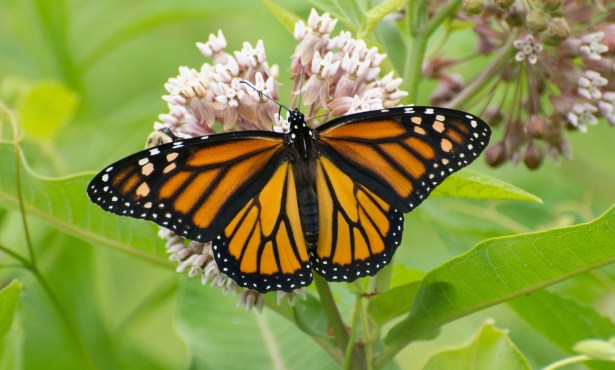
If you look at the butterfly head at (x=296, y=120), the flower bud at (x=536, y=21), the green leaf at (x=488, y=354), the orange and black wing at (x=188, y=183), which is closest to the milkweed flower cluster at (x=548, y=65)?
the flower bud at (x=536, y=21)

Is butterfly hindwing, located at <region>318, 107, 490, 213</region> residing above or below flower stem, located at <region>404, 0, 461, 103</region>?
below

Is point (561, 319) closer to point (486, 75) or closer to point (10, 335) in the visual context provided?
point (486, 75)

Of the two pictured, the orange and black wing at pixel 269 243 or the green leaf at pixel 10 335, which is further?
the green leaf at pixel 10 335

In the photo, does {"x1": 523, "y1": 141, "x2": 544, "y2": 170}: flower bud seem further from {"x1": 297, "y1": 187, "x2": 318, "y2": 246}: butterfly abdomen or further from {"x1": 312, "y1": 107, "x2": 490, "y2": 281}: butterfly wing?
{"x1": 297, "y1": 187, "x2": 318, "y2": 246}: butterfly abdomen

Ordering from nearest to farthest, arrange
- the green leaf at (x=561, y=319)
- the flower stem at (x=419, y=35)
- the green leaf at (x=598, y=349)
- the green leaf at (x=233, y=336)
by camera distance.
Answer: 1. the green leaf at (x=598, y=349)
2. the flower stem at (x=419, y=35)
3. the green leaf at (x=561, y=319)
4. the green leaf at (x=233, y=336)

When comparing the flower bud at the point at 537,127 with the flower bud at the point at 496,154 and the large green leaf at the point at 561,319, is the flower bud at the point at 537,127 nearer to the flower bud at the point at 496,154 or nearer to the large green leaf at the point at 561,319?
the flower bud at the point at 496,154

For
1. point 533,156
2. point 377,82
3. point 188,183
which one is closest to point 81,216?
point 188,183

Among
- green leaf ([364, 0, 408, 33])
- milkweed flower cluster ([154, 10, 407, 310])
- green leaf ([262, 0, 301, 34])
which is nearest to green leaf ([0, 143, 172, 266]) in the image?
milkweed flower cluster ([154, 10, 407, 310])

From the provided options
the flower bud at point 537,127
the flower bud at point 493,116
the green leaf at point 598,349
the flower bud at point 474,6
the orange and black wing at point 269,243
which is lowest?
the flower bud at point 493,116
